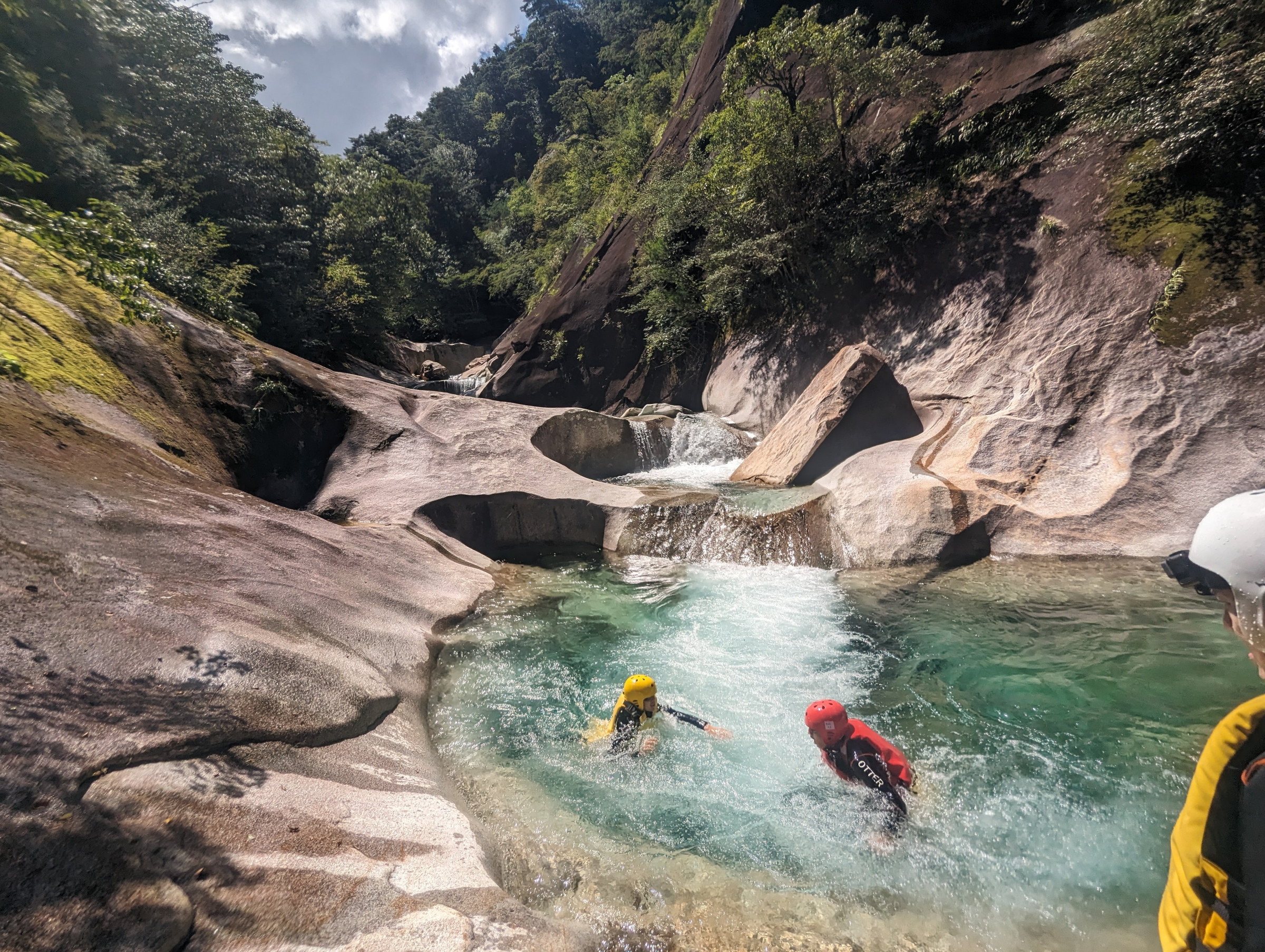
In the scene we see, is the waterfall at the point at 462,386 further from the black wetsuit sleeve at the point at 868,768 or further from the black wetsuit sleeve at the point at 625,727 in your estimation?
the black wetsuit sleeve at the point at 868,768

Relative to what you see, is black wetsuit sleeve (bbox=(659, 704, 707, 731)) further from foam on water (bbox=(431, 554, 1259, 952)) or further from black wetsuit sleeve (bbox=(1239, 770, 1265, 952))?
black wetsuit sleeve (bbox=(1239, 770, 1265, 952))

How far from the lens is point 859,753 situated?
12.0 ft

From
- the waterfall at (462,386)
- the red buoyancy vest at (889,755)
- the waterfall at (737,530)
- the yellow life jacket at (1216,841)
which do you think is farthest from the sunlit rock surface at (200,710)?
the waterfall at (462,386)

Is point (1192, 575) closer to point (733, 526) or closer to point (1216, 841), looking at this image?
point (1216, 841)

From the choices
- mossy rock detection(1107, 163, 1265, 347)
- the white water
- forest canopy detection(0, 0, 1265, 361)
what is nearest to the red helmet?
forest canopy detection(0, 0, 1265, 361)

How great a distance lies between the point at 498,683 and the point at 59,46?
1783 cm

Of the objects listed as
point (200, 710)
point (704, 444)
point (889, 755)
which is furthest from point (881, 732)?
point (704, 444)

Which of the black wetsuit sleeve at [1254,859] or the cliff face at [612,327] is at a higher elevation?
the cliff face at [612,327]

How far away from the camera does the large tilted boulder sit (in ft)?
33.6

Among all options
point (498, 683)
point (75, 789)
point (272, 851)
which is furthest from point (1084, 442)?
point (75, 789)

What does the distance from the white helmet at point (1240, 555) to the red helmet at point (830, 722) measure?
8.68ft

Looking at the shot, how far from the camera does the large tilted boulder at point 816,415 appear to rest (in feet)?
33.6

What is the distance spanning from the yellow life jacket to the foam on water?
1.82 metres

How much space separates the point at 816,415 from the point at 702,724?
7529 millimetres
